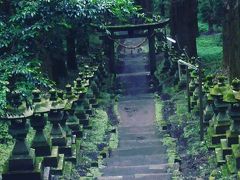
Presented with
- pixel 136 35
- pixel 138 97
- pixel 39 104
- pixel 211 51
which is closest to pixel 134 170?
pixel 39 104

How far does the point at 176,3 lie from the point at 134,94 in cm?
410

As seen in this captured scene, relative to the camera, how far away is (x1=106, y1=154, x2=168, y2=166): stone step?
12.1 meters

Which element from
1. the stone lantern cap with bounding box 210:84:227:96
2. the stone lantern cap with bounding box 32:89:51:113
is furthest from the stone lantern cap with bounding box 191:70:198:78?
the stone lantern cap with bounding box 32:89:51:113

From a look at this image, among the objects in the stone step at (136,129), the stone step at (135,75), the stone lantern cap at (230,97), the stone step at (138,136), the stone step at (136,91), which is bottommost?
the stone step at (136,91)

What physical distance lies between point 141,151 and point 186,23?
34.9ft

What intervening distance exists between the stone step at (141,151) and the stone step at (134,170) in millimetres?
1455

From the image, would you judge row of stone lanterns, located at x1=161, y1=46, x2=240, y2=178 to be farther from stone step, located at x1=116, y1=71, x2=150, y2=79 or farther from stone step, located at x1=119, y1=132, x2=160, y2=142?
stone step, located at x1=116, y1=71, x2=150, y2=79

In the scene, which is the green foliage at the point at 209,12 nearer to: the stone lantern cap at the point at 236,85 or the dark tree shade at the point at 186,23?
the dark tree shade at the point at 186,23

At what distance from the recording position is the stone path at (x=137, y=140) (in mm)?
11141

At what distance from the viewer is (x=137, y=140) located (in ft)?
48.2

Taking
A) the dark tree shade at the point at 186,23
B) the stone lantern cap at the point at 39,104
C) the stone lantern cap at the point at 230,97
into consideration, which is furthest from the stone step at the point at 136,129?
the dark tree shade at the point at 186,23

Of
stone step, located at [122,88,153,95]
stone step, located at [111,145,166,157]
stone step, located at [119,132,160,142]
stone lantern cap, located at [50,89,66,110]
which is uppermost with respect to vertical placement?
stone lantern cap, located at [50,89,66,110]

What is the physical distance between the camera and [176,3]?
74.9 feet

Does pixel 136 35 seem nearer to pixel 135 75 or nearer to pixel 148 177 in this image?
pixel 135 75
